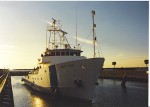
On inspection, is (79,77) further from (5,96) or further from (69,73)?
(5,96)

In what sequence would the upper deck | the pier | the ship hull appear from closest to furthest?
1. the pier
2. the ship hull
3. the upper deck

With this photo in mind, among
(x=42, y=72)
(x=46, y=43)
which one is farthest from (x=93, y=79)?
(x=46, y=43)

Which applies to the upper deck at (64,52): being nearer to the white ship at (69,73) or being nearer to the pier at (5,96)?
the white ship at (69,73)

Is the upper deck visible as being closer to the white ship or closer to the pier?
the white ship

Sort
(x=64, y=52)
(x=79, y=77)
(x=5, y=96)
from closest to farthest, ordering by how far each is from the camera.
→ (x=5, y=96)
(x=79, y=77)
(x=64, y=52)

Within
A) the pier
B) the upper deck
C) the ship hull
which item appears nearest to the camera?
the pier

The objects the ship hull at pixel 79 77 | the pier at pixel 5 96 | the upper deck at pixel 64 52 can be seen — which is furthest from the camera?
the upper deck at pixel 64 52

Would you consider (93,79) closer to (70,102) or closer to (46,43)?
(70,102)

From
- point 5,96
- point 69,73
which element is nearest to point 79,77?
point 69,73

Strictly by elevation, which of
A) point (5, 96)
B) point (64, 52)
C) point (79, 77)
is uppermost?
point (64, 52)

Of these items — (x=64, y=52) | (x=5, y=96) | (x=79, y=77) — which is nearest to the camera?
(x=5, y=96)

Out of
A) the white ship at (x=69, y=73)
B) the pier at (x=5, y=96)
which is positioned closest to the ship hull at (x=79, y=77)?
the white ship at (x=69, y=73)

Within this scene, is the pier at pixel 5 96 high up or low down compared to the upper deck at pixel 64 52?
down

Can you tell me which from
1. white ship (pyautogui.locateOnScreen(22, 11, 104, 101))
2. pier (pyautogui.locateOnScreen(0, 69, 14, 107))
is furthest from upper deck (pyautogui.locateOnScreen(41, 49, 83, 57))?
pier (pyautogui.locateOnScreen(0, 69, 14, 107))
